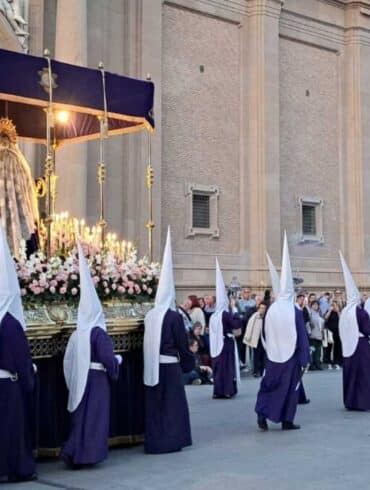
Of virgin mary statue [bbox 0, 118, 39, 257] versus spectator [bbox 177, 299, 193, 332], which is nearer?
virgin mary statue [bbox 0, 118, 39, 257]

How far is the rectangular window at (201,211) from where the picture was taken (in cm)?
2284

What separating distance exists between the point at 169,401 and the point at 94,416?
1127 millimetres

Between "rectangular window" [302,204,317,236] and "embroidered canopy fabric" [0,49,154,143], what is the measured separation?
45.1ft

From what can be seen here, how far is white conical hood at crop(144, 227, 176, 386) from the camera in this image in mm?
9266

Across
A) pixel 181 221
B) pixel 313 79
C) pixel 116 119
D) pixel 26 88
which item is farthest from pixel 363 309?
pixel 313 79

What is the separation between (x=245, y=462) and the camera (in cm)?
863

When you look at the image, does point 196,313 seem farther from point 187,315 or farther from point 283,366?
point 283,366

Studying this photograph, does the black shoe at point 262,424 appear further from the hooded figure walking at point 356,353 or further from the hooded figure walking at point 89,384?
the hooded figure walking at point 89,384

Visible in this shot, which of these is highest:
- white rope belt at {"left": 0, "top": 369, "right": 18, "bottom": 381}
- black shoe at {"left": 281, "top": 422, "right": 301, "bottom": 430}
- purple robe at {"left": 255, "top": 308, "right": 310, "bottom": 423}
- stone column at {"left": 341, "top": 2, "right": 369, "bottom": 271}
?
stone column at {"left": 341, "top": 2, "right": 369, "bottom": 271}

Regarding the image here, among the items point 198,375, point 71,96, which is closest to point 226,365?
point 198,375

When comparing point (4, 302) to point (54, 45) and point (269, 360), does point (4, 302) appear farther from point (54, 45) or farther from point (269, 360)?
point (54, 45)

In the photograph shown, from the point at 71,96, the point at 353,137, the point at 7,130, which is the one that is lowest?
the point at 7,130

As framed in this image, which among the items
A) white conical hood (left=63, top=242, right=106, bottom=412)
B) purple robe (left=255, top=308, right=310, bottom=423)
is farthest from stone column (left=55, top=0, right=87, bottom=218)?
white conical hood (left=63, top=242, right=106, bottom=412)

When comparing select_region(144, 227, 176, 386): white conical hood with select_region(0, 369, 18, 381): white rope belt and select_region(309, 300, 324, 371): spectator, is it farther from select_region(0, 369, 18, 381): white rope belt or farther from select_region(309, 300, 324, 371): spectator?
select_region(309, 300, 324, 371): spectator
